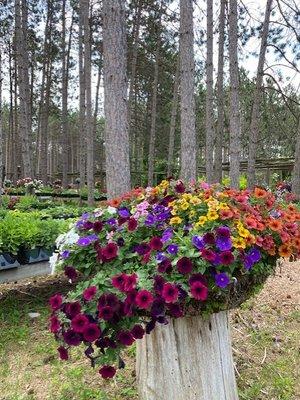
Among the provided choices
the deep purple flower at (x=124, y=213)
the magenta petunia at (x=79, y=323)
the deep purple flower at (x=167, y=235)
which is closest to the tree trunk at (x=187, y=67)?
the deep purple flower at (x=124, y=213)

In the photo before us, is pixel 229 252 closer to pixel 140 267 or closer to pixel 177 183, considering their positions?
pixel 140 267

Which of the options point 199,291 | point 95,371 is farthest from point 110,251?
point 95,371

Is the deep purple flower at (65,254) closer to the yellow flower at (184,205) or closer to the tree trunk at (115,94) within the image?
the yellow flower at (184,205)

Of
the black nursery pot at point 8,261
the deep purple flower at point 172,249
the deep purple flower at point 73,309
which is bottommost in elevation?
the black nursery pot at point 8,261

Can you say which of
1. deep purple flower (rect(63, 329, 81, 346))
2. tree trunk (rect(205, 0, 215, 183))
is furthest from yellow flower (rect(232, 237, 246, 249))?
tree trunk (rect(205, 0, 215, 183))

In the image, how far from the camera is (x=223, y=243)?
2.05 m

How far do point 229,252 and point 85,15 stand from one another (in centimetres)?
922

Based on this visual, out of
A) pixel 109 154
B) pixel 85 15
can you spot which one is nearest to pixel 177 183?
pixel 109 154

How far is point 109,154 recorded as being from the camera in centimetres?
535

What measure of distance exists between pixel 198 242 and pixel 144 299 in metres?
0.41

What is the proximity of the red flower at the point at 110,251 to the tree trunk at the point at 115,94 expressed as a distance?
321cm

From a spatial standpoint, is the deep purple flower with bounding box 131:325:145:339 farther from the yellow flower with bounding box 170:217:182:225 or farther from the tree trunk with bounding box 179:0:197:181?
the tree trunk with bounding box 179:0:197:181

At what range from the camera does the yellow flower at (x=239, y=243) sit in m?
2.09

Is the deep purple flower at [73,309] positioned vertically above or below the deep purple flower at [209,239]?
below
